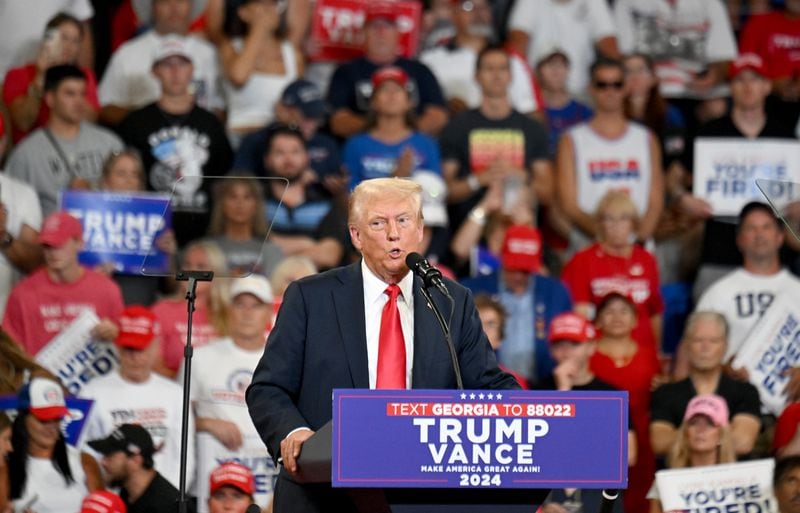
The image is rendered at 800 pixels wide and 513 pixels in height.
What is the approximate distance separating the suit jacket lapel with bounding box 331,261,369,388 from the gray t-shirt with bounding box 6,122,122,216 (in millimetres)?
4818

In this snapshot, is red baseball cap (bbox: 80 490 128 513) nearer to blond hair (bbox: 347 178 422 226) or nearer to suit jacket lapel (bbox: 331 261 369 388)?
suit jacket lapel (bbox: 331 261 369 388)

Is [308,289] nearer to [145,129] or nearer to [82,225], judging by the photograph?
[82,225]

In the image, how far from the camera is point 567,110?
10.8m

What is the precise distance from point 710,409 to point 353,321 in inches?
144

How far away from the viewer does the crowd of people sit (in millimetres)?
7719

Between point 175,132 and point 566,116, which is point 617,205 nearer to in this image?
point 566,116

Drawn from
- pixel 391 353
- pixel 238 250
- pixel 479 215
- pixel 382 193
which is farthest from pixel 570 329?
pixel 382 193

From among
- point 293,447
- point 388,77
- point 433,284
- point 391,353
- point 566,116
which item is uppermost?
point 388,77

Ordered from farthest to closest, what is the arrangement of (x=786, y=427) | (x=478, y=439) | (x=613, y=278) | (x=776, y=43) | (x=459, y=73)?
(x=776, y=43) → (x=459, y=73) → (x=613, y=278) → (x=786, y=427) → (x=478, y=439)

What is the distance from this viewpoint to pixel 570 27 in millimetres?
11102

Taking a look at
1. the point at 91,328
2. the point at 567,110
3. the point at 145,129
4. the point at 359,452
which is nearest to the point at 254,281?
the point at 91,328

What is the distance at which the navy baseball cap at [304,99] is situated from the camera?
9602mm

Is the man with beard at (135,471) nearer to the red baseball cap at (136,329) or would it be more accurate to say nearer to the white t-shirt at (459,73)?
the red baseball cap at (136,329)

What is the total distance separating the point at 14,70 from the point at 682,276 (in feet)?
14.1
